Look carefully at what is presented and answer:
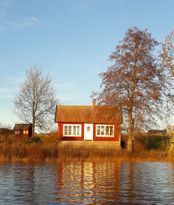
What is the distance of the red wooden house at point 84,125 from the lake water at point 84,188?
89.7 ft

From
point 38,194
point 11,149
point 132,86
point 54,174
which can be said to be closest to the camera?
point 38,194

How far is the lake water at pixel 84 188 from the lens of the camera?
14773 millimetres

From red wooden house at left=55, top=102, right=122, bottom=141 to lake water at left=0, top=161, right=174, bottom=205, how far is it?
27348mm

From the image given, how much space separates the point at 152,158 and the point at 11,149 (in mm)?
13035

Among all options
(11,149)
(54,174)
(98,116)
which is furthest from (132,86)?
(54,174)

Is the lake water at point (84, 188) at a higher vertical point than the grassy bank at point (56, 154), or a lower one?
lower

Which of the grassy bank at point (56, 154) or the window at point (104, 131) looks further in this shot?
the window at point (104, 131)

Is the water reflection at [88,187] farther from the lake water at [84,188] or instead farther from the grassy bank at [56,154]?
the grassy bank at [56,154]

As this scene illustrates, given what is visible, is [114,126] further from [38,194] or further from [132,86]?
[38,194]

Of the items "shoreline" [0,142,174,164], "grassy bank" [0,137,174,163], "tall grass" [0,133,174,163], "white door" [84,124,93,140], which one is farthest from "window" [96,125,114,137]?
"shoreline" [0,142,174,164]

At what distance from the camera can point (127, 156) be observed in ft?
127

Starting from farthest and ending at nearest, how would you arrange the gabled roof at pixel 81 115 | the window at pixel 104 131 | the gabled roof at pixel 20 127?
the gabled roof at pixel 20 127
the window at pixel 104 131
the gabled roof at pixel 81 115

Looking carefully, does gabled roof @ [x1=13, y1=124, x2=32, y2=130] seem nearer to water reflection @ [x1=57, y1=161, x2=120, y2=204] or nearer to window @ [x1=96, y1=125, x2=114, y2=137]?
window @ [x1=96, y1=125, x2=114, y2=137]

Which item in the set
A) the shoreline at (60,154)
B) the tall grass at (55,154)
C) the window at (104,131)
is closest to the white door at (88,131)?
the window at (104,131)
